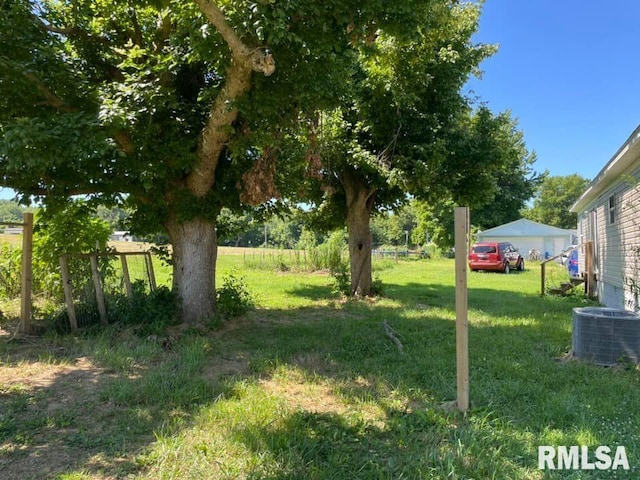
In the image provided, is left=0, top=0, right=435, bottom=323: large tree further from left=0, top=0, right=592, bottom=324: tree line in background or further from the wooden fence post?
the wooden fence post

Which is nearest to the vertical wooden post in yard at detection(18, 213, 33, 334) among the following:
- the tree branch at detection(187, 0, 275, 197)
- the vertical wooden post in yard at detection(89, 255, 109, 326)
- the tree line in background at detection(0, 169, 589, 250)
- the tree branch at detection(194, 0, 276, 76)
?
the tree line in background at detection(0, 169, 589, 250)

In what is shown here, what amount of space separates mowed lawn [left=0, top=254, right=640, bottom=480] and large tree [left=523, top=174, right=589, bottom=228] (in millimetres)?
59928

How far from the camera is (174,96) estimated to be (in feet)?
21.5

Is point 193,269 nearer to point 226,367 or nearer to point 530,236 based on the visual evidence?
point 226,367

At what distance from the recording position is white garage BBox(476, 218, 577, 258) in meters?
33.0

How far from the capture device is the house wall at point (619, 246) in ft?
25.0

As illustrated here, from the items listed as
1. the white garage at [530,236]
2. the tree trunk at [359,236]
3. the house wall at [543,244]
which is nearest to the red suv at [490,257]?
the white garage at [530,236]

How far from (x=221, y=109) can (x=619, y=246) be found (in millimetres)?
8333

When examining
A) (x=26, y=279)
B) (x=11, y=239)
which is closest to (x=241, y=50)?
(x=26, y=279)

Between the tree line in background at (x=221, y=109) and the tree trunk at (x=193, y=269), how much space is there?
24 mm

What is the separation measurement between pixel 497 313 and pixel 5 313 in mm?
9611

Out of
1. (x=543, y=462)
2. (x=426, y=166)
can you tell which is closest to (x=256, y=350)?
(x=543, y=462)

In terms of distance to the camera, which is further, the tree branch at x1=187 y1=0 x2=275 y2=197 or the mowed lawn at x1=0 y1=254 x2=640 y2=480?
the tree branch at x1=187 y1=0 x2=275 y2=197

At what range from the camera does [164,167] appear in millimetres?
6688
